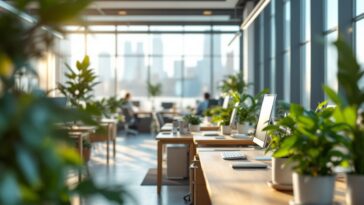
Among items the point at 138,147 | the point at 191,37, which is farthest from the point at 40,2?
the point at 191,37

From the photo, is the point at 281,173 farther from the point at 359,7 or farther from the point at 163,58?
the point at 163,58

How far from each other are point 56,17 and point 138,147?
1030cm

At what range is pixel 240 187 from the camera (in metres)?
2.41

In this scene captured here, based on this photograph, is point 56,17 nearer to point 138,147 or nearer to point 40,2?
point 40,2

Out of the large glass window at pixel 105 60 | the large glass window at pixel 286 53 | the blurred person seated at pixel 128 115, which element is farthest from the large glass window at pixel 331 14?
the large glass window at pixel 105 60

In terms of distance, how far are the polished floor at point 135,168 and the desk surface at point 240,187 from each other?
0.46 m

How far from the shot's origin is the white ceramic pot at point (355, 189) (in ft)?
6.08

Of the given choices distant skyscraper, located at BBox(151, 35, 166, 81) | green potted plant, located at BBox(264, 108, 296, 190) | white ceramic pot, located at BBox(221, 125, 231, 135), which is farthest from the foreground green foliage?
distant skyscraper, located at BBox(151, 35, 166, 81)

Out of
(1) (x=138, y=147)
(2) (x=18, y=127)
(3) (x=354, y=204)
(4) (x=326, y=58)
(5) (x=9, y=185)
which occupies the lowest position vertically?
(1) (x=138, y=147)

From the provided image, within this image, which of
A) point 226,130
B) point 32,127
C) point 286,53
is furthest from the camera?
point 286,53

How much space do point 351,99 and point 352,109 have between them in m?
0.05

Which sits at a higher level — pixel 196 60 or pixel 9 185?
pixel 196 60

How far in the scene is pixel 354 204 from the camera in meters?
1.88

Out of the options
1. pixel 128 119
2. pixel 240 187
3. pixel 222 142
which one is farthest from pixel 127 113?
pixel 240 187
